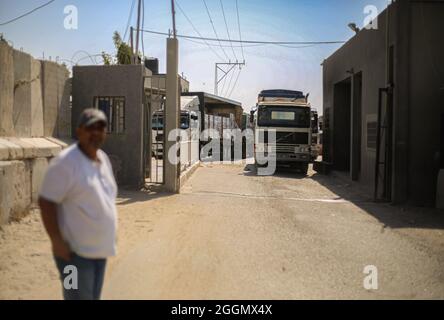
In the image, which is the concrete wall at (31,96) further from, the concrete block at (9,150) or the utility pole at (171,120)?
the utility pole at (171,120)

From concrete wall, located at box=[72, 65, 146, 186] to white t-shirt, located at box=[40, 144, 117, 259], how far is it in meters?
8.91

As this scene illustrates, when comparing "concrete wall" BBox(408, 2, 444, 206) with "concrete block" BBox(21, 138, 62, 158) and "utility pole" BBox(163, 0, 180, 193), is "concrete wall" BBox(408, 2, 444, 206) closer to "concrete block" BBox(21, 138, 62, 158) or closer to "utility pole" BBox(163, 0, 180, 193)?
"utility pole" BBox(163, 0, 180, 193)

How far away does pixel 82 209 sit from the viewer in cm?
328

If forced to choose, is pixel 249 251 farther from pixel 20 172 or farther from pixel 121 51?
pixel 121 51

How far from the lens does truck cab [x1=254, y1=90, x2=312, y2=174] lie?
19250mm

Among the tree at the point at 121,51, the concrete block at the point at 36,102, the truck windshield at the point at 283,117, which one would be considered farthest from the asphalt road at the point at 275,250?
the tree at the point at 121,51

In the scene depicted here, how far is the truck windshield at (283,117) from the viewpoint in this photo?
19353mm

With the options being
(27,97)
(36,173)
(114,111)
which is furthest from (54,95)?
(36,173)

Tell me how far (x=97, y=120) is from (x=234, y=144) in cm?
2729

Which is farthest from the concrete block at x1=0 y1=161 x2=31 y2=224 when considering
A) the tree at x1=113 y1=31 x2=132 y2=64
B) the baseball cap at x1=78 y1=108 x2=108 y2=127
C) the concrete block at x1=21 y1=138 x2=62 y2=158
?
the tree at x1=113 y1=31 x2=132 y2=64

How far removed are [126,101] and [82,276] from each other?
9261 mm

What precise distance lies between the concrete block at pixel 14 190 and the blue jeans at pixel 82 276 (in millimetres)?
4083

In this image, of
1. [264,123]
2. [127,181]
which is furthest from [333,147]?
[127,181]
